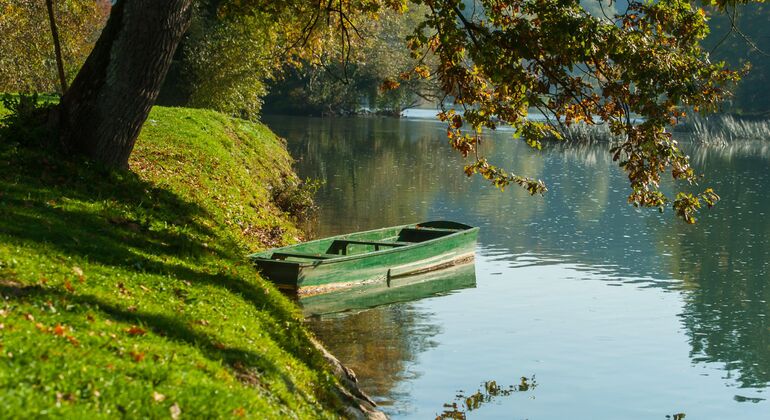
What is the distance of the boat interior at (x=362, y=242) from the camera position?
2130 cm

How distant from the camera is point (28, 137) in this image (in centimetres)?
1664

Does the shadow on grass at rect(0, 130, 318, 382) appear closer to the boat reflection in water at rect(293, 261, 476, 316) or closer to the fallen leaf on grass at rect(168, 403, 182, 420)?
the fallen leaf on grass at rect(168, 403, 182, 420)

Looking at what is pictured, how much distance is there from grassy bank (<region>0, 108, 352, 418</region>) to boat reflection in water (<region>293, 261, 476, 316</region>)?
11.7ft

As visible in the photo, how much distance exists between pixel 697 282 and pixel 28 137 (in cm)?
1693

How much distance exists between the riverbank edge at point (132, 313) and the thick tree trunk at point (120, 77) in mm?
518

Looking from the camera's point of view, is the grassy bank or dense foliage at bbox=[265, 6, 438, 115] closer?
the grassy bank

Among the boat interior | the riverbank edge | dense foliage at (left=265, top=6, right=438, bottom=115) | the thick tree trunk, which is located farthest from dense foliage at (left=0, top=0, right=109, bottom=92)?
dense foliage at (left=265, top=6, right=438, bottom=115)

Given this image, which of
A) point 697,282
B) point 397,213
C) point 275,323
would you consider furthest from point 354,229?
point 275,323

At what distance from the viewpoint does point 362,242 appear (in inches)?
936

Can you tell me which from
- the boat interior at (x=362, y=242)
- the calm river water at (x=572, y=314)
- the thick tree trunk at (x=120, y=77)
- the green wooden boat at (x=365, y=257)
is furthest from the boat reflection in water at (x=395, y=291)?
the thick tree trunk at (x=120, y=77)

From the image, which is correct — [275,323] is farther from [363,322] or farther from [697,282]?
[697,282]

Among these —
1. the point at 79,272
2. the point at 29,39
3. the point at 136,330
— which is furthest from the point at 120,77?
the point at 29,39

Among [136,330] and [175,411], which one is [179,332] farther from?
[175,411]

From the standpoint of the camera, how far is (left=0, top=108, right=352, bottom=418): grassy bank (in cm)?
785
